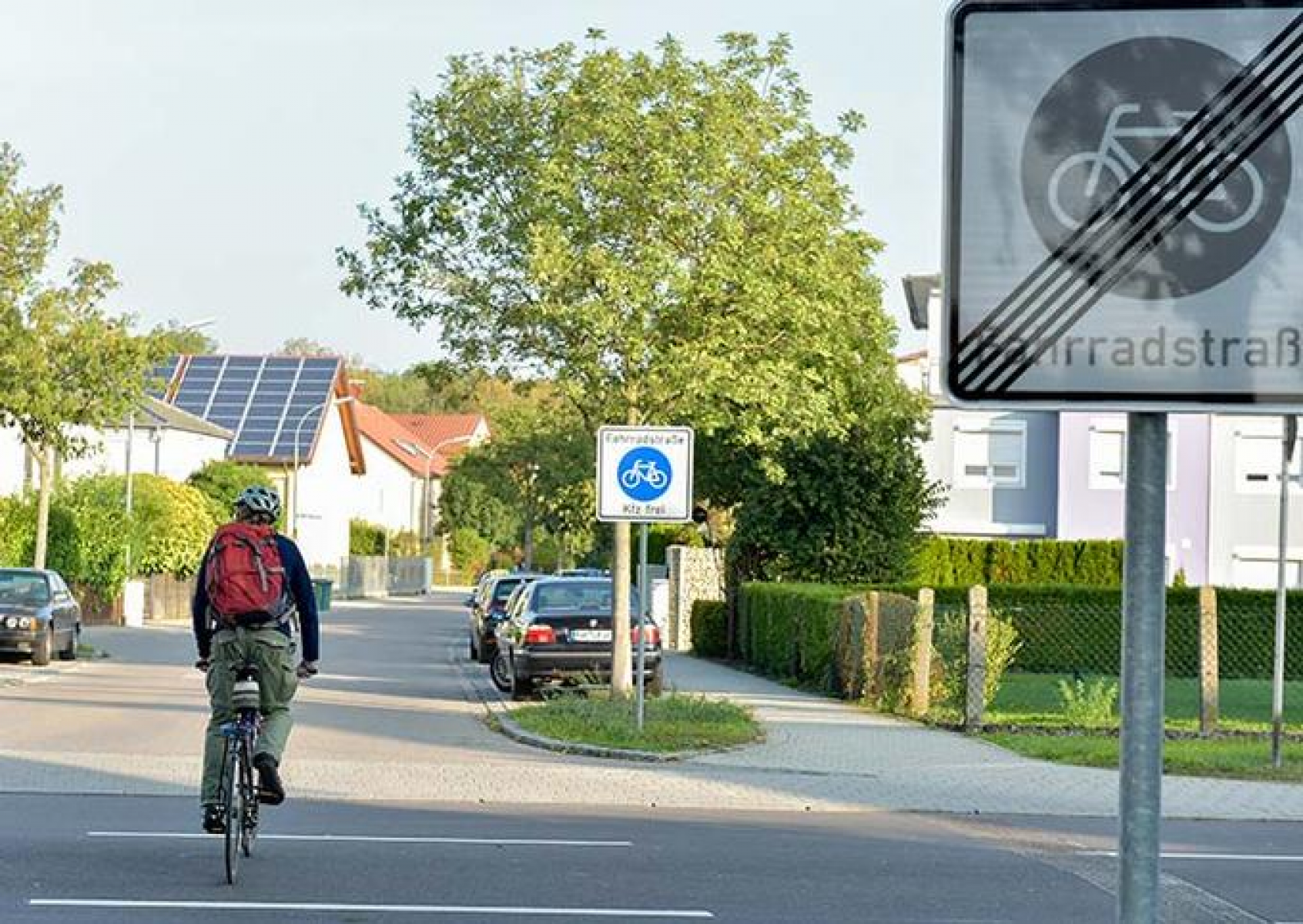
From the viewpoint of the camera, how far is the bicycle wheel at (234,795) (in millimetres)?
11234

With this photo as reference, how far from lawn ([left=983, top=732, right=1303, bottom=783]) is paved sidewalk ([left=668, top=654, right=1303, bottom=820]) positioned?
285 mm

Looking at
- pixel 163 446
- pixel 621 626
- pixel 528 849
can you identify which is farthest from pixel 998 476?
pixel 528 849

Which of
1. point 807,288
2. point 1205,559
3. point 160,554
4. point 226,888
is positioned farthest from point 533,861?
point 160,554

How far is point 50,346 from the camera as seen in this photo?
38.0m

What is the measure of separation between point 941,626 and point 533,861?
14.0 metres

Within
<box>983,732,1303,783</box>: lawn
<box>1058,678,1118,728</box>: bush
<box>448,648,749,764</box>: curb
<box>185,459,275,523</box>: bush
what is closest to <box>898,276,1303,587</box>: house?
<box>1058,678,1118,728</box>: bush

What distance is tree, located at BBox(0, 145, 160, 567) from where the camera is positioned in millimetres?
37188

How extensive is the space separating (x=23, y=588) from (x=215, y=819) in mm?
25564

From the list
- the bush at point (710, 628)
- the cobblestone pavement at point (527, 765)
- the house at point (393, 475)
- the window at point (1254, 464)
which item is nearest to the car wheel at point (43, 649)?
the cobblestone pavement at point (527, 765)

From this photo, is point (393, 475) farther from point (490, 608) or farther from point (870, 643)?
point (870, 643)

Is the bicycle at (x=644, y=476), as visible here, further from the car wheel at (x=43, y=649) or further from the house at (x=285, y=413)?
the house at (x=285, y=413)

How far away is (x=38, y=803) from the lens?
15.0m

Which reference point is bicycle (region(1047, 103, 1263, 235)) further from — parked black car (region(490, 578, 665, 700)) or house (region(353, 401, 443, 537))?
house (region(353, 401, 443, 537))

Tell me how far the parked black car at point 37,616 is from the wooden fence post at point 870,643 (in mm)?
13485
